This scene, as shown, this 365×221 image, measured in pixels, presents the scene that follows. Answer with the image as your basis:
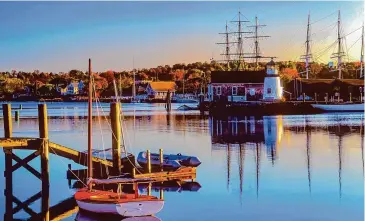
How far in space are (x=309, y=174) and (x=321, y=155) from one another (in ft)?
30.0

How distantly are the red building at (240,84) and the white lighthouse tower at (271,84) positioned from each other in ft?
17.6

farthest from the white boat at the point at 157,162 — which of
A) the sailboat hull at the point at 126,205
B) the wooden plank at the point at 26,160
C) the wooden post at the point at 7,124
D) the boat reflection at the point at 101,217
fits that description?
the sailboat hull at the point at 126,205

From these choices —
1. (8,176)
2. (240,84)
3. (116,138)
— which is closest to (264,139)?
(116,138)

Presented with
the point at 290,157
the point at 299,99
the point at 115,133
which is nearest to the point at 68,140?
the point at 290,157

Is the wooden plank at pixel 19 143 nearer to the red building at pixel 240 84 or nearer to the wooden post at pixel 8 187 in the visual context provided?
the wooden post at pixel 8 187

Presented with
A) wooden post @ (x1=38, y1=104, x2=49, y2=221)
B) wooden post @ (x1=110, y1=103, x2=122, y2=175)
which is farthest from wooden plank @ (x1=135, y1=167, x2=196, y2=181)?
wooden post @ (x1=38, y1=104, x2=49, y2=221)

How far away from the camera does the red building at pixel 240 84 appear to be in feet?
376

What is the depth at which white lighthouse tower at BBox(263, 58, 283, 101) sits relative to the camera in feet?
354

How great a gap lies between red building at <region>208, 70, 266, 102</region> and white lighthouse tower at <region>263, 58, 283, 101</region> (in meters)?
5.36

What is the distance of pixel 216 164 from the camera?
40938mm

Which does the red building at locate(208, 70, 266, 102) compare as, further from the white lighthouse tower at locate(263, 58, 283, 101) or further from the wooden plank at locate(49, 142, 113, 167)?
the wooden plank at locate(49, 142, 113, 167)

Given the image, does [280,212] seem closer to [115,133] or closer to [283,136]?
[115,133]

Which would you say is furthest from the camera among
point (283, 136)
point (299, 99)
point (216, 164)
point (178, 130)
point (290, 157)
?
point (299, 99)

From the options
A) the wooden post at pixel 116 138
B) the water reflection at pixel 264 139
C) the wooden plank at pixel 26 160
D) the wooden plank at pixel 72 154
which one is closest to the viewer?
the wooden plank at pixel 26 160
